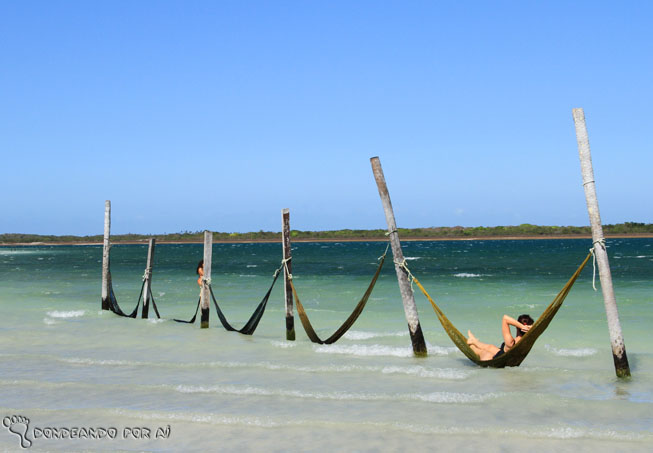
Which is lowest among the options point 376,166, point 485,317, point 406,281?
point 485,317

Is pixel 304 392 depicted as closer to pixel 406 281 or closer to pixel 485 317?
pixel 406 281

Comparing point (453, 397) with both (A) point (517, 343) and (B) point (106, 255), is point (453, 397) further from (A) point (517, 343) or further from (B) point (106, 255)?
(B) point (106, 255)

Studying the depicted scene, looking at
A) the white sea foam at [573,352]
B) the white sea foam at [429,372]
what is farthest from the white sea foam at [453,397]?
the white sea foam at [573,352]

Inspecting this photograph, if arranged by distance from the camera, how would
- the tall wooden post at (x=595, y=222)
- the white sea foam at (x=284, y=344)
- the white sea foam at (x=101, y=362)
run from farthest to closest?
the white sea foam at (x=284, y=344) → the white sea foam at (x=101, y=362) → the tall wooden post at (x=595, y=222)

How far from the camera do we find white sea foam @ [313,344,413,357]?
10.1m

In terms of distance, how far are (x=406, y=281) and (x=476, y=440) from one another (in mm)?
3774

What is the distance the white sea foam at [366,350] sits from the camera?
1012 centimetres

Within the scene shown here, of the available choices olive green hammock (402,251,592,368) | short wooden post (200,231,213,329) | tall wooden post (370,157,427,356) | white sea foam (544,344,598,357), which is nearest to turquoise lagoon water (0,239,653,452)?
white sea foam (544,344,598,357)

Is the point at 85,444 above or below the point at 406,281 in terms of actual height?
below

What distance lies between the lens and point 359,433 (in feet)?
19.6

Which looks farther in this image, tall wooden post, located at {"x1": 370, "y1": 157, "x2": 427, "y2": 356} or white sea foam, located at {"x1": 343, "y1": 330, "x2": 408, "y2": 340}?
white sea foam, located at {"x1": 343, "y1": 330, "x2": 408, "y2": 340}

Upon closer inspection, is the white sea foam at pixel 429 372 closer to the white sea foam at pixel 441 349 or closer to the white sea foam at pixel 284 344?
the white sea foam at pixel 441 349

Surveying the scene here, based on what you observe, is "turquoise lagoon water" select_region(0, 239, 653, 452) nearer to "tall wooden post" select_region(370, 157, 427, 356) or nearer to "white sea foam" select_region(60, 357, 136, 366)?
"white sea foam" select_region(60, 357, 136, 366)

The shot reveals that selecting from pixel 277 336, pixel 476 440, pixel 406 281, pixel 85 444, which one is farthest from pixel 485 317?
pixel 85 444
